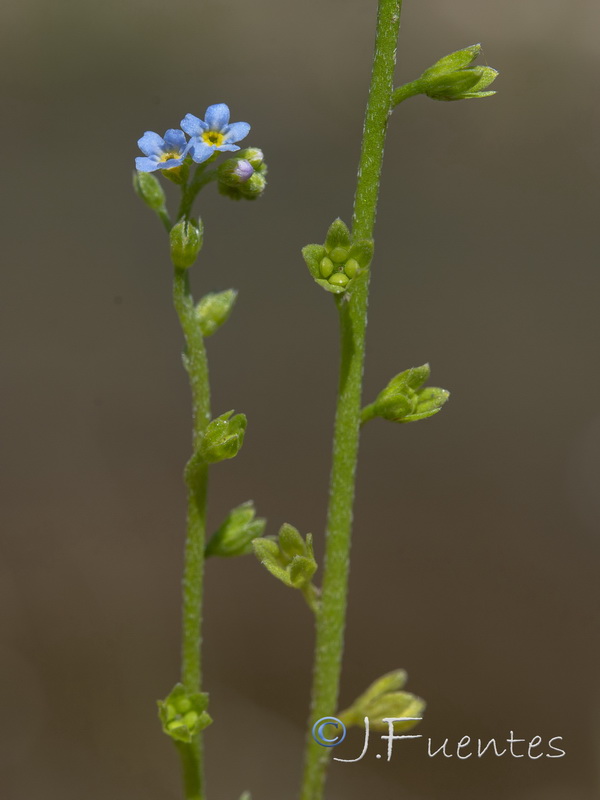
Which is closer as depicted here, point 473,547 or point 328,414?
point 473,547

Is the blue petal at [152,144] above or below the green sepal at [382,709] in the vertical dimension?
above

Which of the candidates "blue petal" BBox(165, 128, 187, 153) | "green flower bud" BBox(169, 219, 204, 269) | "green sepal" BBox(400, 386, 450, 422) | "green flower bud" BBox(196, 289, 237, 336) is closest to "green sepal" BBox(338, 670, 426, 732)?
"green sepal" BBox(400, 386, 450, 422)

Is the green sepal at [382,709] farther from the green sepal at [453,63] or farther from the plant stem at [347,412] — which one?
the green sepal at [453,63]

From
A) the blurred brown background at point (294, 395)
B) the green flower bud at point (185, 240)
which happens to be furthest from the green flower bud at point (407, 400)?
the blurred brown background at point (294, 395)

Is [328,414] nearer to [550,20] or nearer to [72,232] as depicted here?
[72,232]

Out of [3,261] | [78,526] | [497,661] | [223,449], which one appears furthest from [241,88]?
[223,449]

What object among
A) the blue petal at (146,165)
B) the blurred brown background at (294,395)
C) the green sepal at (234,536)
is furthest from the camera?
the blurred brown background at (294,395)

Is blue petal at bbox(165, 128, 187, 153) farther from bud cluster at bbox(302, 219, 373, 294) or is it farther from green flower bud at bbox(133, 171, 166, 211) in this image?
bud cluster at bbox(302, 219, 373, 294)
